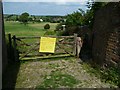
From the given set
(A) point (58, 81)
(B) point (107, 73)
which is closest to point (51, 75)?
(A) point (58, 81)

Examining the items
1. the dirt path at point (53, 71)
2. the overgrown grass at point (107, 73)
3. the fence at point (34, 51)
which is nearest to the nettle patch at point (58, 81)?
the dirt path at point (53, 71)

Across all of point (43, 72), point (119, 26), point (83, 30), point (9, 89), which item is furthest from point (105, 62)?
point (83, 30)

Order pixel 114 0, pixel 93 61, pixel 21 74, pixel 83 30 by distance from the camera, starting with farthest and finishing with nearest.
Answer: pixel 83 30
pixel 93 61
pixel 21 74
pixel 114 0

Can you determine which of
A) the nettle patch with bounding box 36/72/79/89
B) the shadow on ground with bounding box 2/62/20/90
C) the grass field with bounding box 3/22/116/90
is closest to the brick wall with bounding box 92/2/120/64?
the grass field with bounding box 3/22/116/90

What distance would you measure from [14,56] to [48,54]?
1.77 metres

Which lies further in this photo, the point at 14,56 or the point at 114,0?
the point at 14,56

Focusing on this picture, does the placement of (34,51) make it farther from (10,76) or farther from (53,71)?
(10,76)

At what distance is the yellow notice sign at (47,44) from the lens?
42.1 feet

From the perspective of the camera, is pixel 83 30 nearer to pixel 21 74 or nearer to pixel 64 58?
pixel 64 58

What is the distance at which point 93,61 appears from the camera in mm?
11766

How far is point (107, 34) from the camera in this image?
10070 millimetres

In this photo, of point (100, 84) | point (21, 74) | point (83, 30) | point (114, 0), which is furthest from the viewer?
point (83, 30)

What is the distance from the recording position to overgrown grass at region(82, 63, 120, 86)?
8.45 meters

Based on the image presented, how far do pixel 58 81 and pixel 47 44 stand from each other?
4.50 metres
